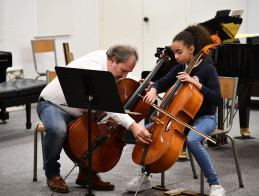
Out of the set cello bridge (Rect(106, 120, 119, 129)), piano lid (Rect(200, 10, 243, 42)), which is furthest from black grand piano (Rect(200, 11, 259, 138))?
cello bridge (Rect(106, 120, 119, 129))

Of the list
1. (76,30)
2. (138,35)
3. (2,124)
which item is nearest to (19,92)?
(2,124)

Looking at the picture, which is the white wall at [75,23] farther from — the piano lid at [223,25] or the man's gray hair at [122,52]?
the man's gray hair at [122,52]

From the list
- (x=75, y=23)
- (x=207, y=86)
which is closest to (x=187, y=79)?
(x=207, y=86)

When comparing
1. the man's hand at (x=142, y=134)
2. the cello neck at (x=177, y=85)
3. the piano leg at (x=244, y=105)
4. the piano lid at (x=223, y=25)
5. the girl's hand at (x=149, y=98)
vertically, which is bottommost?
the piano leg at (x=244, y=105)

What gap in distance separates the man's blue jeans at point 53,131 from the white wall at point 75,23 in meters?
3.38

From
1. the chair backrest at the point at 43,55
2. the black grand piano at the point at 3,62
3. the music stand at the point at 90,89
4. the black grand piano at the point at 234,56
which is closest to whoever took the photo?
the music stand at the point at 90,89

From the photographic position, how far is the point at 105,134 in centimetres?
267

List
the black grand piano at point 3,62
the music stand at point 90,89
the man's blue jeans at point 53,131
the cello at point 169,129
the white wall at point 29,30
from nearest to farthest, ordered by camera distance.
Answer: the music stand at point 90,89, the cello at point 169,129, the man's blue jeans at point 53,131, the black grand piano at point 3,62, the white wall at point 29,30

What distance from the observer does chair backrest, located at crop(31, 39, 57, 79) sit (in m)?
6.32

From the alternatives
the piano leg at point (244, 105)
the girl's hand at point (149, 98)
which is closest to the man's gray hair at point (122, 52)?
the girl's hand at point (149, 98)

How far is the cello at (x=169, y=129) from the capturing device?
240cm

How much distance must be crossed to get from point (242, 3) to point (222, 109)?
3.36 m

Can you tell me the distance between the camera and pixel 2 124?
16.9 ft

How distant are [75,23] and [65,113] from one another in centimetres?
440
